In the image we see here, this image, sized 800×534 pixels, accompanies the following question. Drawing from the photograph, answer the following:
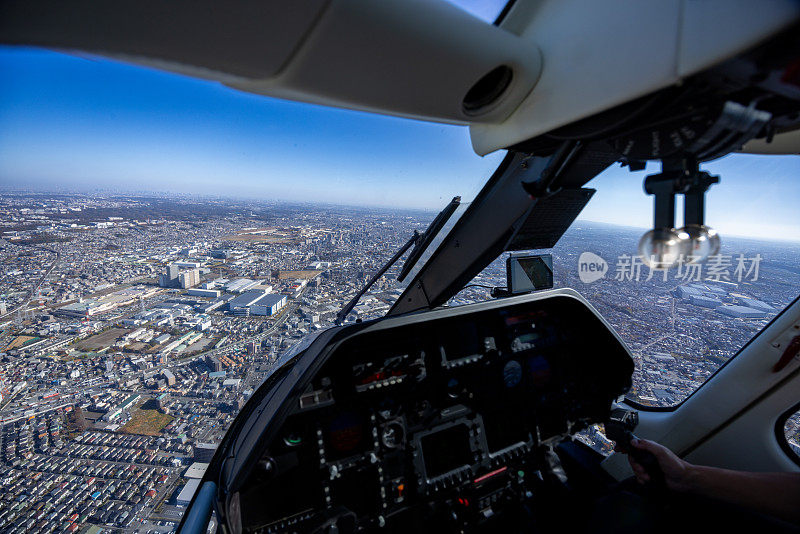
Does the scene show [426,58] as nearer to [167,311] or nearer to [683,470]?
[683,470]

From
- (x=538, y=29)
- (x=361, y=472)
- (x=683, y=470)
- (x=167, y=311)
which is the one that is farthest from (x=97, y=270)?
(x=683, y=470)

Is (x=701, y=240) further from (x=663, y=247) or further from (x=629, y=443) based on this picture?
(x=629, y=443)

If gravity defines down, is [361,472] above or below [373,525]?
above

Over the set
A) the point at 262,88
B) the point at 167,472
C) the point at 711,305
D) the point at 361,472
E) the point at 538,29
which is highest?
the point at 538,29

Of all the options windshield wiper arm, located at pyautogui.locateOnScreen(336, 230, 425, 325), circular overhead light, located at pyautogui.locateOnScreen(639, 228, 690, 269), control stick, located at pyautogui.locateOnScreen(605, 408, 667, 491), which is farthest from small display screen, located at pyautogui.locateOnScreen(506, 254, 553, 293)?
circular overhead light, located at pyautogui.locateOnScreen(639, 228, 690, 269)

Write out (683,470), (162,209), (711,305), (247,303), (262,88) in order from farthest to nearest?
(162,209) → (247,303) → (711,305) → (683,470) → (262,88)

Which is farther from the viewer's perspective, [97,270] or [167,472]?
[97,270]
